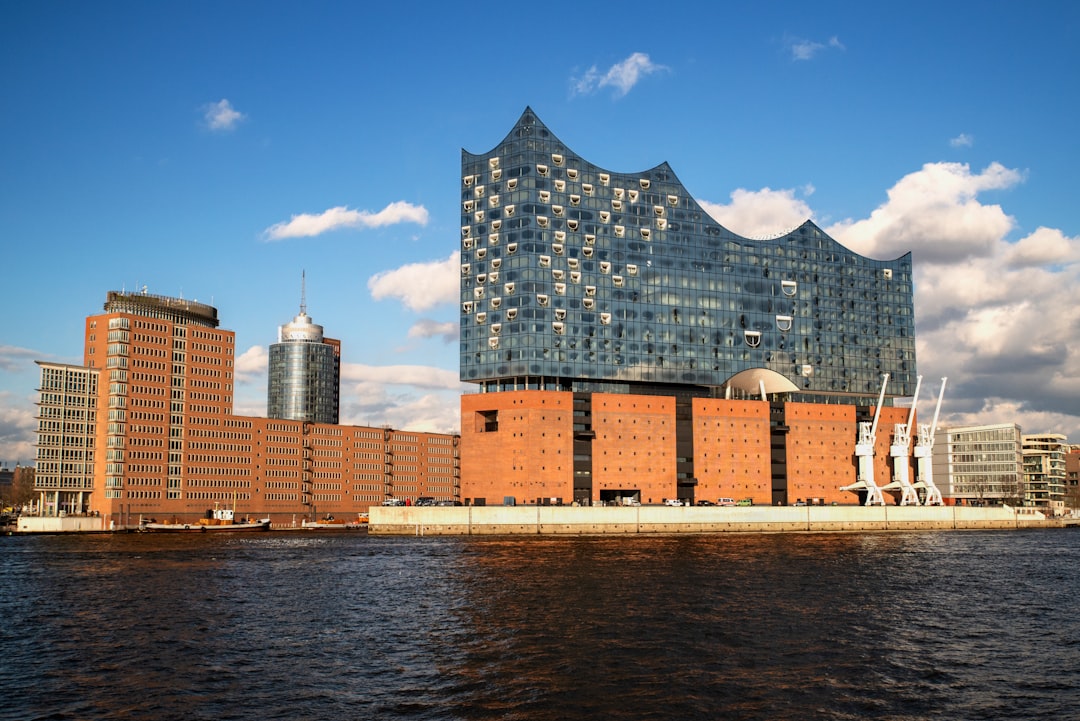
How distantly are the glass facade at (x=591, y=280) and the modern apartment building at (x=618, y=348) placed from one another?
0.80 ft

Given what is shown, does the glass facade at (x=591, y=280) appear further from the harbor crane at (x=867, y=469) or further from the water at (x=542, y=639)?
the water at (x=542, y=639)

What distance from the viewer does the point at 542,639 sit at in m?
54.2

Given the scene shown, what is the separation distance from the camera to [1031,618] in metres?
63.8

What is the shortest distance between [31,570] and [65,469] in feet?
331

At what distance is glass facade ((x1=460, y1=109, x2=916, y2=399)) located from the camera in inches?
6752

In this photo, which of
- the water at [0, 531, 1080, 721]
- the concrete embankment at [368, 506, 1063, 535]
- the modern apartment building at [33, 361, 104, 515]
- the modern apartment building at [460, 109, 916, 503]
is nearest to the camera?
the water at [0, 531, 1080, 721]

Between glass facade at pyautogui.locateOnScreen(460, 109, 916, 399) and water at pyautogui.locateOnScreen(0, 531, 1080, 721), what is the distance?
225ft

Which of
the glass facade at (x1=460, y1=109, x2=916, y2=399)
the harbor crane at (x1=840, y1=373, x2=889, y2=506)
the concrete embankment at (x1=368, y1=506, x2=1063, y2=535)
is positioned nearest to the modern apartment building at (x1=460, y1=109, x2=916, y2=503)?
the glass facade at (x1=460, y1=109, x2=916, y2=399)

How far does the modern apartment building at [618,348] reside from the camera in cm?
16875

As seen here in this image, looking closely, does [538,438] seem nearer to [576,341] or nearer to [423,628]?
[576,341]

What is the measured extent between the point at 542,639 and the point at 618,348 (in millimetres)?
123891

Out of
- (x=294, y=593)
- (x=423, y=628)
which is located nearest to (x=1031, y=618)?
(x=423, y=628)

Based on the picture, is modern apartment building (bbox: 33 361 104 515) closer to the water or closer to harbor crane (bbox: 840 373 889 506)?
the water

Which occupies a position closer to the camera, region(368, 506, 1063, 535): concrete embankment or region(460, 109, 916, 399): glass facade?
region(368, 506, 1063, 535): concrete embankment
